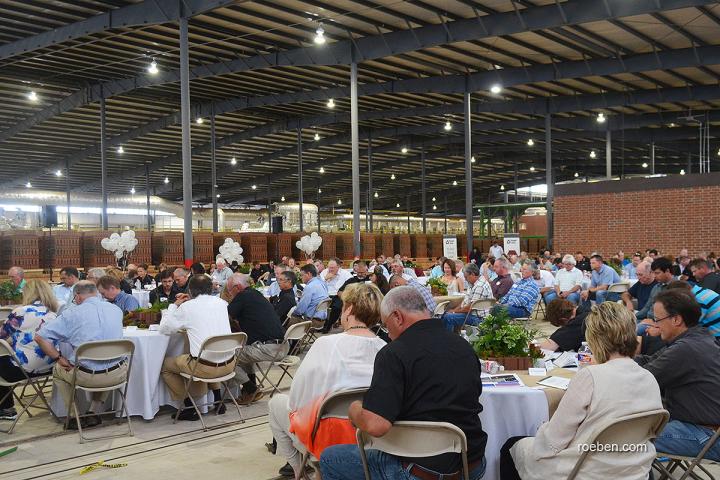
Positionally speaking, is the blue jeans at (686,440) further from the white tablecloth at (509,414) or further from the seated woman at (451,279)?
the seated woman at (451,279)

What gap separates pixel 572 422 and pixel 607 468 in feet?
0.74

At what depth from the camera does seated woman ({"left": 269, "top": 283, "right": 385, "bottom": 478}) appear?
3471 millimetres

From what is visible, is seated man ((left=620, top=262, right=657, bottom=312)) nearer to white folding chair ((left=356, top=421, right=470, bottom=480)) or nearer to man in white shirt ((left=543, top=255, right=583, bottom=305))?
man in white shirt ((left=543, top=255, right=583, bottom=305))

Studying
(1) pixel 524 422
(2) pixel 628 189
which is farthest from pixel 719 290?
(2) pixel 628 189

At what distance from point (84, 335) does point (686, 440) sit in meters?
4.53

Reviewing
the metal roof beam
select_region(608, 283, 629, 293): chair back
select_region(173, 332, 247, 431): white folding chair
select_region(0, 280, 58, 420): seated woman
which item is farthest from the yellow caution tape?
A: the metal roof beam

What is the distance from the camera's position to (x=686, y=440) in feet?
11.3

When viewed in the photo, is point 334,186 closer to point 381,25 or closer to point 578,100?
point 578,100

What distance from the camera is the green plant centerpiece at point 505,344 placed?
4.20 m

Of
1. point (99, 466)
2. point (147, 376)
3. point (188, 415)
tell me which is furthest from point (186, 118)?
point (99, 466)

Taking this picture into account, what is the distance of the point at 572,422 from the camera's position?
2818 mm

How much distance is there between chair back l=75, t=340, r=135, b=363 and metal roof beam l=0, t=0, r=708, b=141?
1207cm

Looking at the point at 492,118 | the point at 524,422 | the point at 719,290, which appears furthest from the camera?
the point at 492,118

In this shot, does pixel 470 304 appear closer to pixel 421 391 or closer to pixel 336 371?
pixel 336 371
